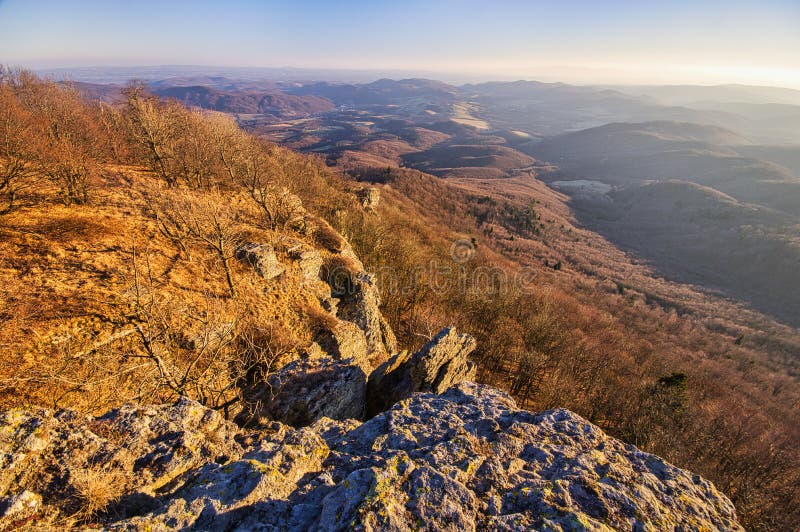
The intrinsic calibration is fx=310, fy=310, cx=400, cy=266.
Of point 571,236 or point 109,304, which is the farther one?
point 571,236

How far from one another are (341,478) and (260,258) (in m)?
17.2

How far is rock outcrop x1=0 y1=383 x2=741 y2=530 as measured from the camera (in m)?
4.65

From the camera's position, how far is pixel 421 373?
44.7ft

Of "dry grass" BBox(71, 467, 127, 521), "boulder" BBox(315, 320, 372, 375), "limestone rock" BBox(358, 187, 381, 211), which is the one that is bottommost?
"boulder" BBox(315, 320, 372, 375)

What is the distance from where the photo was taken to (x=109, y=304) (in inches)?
544

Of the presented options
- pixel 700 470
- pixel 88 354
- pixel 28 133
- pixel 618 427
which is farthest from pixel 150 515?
pixel 618 427

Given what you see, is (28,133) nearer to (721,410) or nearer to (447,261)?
(447,261)

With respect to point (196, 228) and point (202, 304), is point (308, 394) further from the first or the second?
point (196, 228)

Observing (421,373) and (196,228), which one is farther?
(196,228)

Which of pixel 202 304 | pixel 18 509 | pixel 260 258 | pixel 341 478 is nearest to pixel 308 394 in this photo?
pixel 341 478

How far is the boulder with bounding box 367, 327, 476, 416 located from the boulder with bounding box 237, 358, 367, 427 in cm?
152

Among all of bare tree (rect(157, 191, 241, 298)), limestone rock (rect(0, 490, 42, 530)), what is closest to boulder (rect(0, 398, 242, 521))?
limestone rock (rect(0, 490, 42, 530))

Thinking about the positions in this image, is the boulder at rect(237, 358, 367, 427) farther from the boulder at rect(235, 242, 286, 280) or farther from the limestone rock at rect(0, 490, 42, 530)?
the boulder at rect(235, 242, 286, 280)

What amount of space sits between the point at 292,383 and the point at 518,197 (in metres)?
166
